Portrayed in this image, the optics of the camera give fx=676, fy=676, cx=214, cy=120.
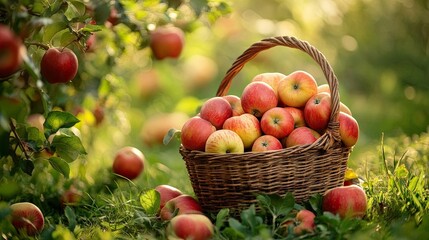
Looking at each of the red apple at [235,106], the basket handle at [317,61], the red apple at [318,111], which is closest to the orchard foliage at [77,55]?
the basket handle at [317,61]

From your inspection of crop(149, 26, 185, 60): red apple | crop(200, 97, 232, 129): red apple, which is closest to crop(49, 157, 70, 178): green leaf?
crop(200, 97, 232, 129): red apple

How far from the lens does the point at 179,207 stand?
2.29 meters

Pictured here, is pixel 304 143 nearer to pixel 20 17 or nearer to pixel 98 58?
pixel 20 17

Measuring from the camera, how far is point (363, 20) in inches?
230

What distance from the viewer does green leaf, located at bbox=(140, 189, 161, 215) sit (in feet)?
7.54

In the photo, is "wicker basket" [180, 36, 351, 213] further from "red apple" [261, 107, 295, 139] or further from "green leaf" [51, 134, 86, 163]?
"green leaf" [51, 134, 86, 163]

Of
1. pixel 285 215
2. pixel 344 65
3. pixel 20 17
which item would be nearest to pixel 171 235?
pixel 285 215

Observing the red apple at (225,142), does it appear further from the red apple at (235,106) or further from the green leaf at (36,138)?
the green leaf at (36,138)

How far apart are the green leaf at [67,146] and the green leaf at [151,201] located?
0.27 m

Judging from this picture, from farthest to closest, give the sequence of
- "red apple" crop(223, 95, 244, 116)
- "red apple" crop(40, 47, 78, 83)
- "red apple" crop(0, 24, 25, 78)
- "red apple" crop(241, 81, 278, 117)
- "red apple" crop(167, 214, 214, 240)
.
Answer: "red apple" crop(223, 95, 244, 116), "red apple" crop(241, 81, 278, 117), "red apple" crop(40, 47, 78, 83), "red apple" crop(167, 214, 214, 240), "red apple" crop(0, 24, 25, 78)

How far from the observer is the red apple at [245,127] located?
7.44ft

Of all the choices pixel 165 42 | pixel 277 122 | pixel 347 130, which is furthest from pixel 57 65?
pixel 165 42

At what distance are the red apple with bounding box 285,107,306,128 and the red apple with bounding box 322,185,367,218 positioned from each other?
28 centimetres

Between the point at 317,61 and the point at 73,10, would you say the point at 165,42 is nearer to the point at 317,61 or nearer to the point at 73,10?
the point at 73,10
